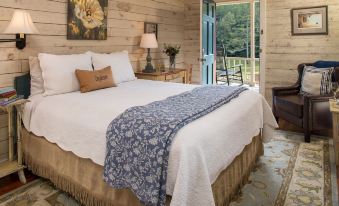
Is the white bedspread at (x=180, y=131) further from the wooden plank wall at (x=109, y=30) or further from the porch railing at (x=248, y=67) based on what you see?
the porch railing at (x=248, y=67)

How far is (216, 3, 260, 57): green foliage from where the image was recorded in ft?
24.6

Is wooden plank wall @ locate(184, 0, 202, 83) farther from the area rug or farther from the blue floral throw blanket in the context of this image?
the blue floral throw blanket

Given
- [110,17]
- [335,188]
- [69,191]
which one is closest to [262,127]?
[335,188]

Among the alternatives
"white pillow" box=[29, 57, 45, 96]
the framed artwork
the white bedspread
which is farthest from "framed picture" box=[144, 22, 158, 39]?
"white pillow" box=[29, 57, 45, 96]

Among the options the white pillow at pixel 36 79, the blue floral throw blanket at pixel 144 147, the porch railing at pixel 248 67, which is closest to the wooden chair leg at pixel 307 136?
the blue floral throw blanket at pixel 144 147

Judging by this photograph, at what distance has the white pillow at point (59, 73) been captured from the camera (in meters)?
2.54

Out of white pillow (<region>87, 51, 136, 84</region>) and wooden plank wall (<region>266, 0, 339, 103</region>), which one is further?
wooden plank wall (<region>266, 0, 339, 103</region>)

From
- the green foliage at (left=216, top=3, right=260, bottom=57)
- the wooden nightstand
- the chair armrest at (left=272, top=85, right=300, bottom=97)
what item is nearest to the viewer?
the wooden nightstand

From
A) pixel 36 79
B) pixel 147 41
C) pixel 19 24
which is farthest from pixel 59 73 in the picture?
pixel 147 41

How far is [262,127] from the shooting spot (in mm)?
2688

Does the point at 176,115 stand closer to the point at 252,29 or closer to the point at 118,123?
the point at 118,123

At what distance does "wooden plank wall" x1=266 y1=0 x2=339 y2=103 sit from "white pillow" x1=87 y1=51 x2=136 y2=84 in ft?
8.02

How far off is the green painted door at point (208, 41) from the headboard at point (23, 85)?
10.3 feet

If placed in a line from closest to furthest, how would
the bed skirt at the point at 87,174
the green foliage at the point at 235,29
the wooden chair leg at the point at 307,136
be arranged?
1. the bed skirt at the point at 87,174
2. the wooden chair leg at the point at 307,136
3. the green foliage at the point at 235,29
